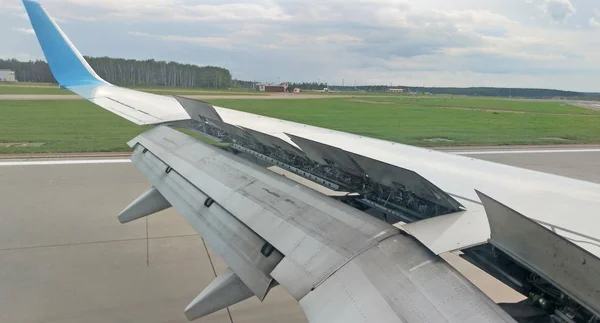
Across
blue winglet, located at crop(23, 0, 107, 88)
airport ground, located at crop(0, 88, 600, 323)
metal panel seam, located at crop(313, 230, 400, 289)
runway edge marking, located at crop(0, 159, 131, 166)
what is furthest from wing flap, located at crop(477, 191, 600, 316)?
runway edge marking, located at crop(0, 159, 131, 166)

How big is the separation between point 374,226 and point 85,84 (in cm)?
597

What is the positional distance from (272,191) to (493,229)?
1.52 metres

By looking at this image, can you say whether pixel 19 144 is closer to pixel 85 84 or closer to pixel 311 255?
pixel 85 84

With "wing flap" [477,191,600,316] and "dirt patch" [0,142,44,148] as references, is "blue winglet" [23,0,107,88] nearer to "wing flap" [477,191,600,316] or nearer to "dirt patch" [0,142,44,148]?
"wing flap" [477,191,600,316]

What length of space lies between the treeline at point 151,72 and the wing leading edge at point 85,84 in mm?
10316

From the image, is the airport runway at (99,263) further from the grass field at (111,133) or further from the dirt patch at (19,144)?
the grass field at (111,133)

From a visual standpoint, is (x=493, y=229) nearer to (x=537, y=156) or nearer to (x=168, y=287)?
(x=168, y=287)

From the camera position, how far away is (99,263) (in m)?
4.87

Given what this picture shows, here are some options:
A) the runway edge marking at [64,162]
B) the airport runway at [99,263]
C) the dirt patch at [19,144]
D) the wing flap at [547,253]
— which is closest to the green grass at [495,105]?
the dirt patch at [19,144]

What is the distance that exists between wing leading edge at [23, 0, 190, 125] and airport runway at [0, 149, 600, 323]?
5.46 feet

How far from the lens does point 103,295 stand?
13.5ft

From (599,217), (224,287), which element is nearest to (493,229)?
(599,217)

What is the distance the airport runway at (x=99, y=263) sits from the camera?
153 inches

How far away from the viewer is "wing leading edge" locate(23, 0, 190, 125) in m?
5.30
